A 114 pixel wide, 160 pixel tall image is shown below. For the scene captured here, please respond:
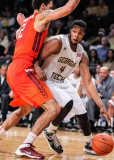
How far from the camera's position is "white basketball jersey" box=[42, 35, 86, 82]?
418cm

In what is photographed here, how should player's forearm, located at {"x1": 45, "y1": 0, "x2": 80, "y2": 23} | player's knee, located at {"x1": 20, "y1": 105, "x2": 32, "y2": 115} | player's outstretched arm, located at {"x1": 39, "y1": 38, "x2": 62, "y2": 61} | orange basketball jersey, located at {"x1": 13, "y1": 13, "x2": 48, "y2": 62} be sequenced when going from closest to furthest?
player's forearm, located at {"x1": 45, "y1": 0, "x2": 80, "y2": 23}, orange basketball jersey, located at {"x1": 13, "y1": 13, "x2": 48, "y2": 62}, player's outstretched arm, located at {"x1": 39, "y1": 38, "x2": 62, "y2": 61}, player's knee, located at {"x1": 20, "y1": 105, "x2": 32, "y2": 115}

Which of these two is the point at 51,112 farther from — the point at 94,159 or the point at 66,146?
the point at 66,146

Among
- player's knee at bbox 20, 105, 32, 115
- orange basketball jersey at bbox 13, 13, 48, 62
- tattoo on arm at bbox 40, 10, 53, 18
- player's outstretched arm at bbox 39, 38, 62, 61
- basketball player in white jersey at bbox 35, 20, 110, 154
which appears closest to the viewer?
tattoo on arm at bbox 40, 10, 53, 18

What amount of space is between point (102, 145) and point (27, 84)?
3.98ft

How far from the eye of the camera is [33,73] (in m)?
3.82

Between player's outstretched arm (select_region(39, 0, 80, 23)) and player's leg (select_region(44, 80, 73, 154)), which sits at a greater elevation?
player's outstretched arm (select_region(39, 0, 80, 23))

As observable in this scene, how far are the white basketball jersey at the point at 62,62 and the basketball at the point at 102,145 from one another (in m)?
1.00

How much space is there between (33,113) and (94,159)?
13.8 ft

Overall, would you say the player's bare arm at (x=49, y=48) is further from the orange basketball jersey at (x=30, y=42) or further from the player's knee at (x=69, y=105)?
the player's knee at (x=69, y=105)

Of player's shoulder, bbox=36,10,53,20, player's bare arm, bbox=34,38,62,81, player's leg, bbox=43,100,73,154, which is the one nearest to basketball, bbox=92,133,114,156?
player's leg, bbox=43,100,73,154

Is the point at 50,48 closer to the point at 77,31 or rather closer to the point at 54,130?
the point at 77,31

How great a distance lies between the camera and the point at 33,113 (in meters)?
7.92

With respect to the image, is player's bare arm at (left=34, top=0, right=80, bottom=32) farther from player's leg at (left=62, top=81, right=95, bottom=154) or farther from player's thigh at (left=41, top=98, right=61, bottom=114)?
player's leg at (left=62, top=81, right=95, bottom=154)

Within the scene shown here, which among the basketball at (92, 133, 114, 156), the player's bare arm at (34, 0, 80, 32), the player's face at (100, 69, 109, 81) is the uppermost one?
the player's bare arm at (34, 0, 80, 32)
